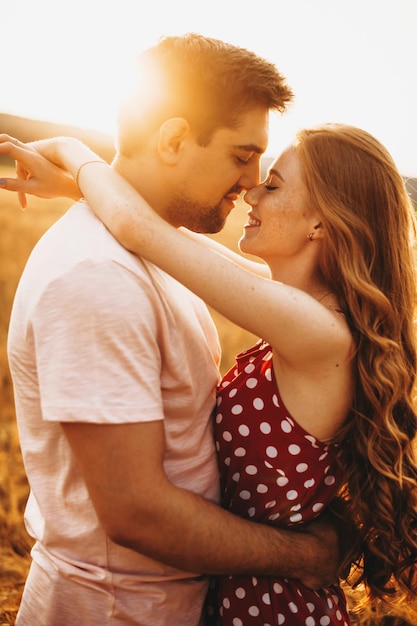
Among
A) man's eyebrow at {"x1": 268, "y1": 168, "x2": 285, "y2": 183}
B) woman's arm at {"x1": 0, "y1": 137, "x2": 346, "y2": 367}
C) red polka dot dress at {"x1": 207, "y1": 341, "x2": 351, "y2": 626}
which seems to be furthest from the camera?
man's eyebrow at {"x1": 268, "y1": 168, "x2": 285, "y2": 183}

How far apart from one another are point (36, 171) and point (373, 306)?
4.75 ft

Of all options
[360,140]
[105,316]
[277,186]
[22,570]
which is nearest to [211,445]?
[105,316]

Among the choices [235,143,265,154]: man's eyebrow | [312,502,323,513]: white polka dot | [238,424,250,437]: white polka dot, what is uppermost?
[235,143,265,154]: man's eyebrow

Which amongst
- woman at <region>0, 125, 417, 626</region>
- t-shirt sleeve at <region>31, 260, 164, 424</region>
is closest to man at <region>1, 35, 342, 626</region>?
t-shirt sleeve at <region>31, 260, 164, 424</region>

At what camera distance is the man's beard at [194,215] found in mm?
2268

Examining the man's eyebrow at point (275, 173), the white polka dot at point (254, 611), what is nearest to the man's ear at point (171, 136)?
the man's eyebrow at point (275, 173)

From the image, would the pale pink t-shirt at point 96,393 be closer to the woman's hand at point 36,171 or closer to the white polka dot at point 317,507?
the white polka dot at point 317,507

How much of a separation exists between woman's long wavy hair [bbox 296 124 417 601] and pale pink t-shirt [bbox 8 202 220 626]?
1.69ft

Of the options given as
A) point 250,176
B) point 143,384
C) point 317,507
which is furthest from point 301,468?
point 250,176

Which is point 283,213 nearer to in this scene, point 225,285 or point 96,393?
point 225,285

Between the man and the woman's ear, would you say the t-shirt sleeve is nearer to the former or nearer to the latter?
the man

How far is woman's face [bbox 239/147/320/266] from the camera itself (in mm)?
2211

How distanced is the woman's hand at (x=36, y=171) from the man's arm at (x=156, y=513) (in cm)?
128

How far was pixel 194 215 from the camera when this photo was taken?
91.8 inches
